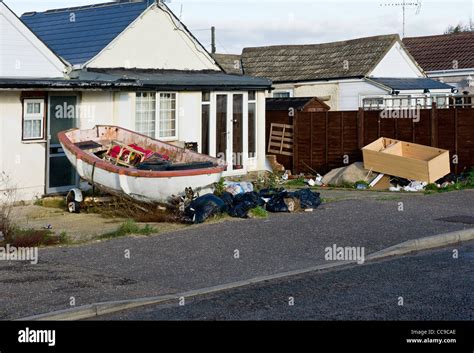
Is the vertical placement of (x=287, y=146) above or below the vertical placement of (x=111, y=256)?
above

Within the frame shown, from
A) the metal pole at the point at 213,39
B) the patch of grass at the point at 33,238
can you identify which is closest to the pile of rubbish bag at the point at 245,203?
the patch of grass at the point at 33,238

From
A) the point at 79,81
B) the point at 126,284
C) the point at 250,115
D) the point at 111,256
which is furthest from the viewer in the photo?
the point at 250,115

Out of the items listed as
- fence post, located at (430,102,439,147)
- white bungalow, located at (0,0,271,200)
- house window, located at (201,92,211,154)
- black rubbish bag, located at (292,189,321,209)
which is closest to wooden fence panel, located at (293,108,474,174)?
fence post, located at (430,102,439,147)

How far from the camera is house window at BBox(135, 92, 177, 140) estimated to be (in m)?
22.5

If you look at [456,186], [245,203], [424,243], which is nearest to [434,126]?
[456,186]

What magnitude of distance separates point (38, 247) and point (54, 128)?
6.43m

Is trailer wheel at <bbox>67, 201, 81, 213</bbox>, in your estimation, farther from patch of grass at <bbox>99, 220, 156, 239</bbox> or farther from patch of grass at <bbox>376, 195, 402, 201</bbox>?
patch of grass at <bbox>376, 195, 402, 201</bbox>

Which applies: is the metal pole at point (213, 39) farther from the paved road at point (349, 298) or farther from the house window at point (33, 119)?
the paved road at point (349, 298)

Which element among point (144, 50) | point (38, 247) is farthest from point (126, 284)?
point (144, 50)

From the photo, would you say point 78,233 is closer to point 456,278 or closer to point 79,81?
point 79,81

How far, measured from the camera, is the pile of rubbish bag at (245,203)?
55.2 feet

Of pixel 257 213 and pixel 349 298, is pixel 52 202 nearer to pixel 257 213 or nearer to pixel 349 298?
pixel 257 213

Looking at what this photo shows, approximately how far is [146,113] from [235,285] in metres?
11.9

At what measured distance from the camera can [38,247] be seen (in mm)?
14211
